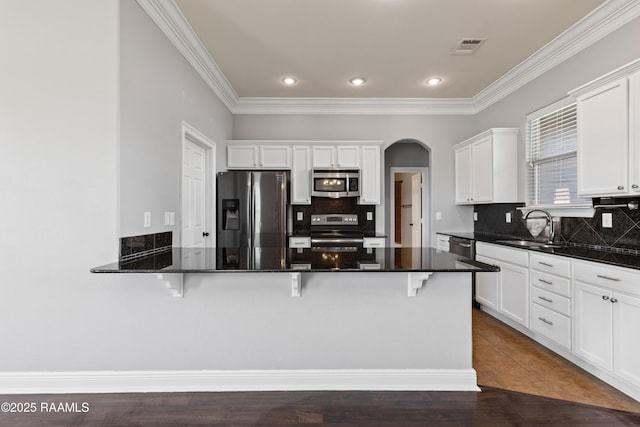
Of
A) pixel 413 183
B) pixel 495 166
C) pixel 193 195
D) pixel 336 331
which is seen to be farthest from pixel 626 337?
pixel 413 183

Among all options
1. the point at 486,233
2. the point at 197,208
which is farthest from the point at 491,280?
the point at 197,208

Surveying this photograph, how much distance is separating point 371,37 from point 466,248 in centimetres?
271

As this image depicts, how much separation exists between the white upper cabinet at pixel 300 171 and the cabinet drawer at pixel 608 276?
3.16m

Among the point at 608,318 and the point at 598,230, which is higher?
the point at 598,230

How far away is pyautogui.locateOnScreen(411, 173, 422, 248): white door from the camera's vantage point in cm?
591

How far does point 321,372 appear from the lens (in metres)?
2.27

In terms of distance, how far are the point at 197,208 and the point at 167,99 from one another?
1.31 metres

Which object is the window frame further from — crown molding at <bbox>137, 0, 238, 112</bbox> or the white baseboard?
crown molding at <bbox>137, 0, 238, 112</bbox>

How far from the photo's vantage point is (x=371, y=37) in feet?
10.4

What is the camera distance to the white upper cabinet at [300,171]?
4672mm

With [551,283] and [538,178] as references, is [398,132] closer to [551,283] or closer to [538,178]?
[538,178]

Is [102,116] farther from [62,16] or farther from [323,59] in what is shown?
[323,59]

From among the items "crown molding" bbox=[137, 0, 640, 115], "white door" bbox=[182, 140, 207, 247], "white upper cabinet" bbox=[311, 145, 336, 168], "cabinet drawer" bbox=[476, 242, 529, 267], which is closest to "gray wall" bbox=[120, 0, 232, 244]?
"crown molding" bbox=[137, 0, 640, 115]

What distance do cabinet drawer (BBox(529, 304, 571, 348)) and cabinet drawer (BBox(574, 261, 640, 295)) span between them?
421 millimetres
